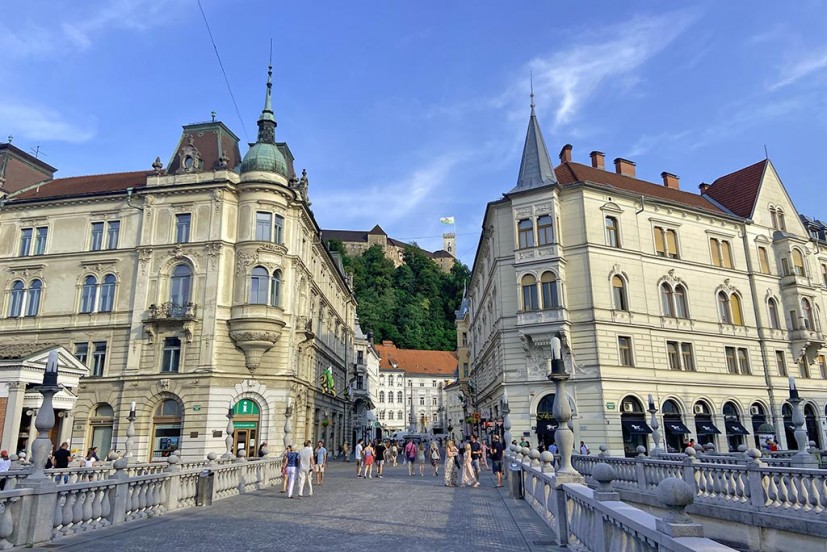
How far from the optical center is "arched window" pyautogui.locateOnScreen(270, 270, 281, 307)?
1267 inches

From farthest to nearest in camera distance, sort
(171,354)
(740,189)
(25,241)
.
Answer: (740,189) → (25,241) → (171,354)

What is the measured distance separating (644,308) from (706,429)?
7.79 meters

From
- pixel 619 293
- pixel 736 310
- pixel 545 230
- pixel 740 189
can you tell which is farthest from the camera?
pixel 740 189

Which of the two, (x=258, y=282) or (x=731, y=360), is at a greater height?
(x=258, y=282)

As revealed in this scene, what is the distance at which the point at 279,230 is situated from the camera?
33.7m

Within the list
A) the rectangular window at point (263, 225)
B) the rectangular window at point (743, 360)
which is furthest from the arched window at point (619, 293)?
the rectangular window at point (263, 225)

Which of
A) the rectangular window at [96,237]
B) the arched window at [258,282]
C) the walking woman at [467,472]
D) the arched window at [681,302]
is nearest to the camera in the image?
the walking woman at [467,472]

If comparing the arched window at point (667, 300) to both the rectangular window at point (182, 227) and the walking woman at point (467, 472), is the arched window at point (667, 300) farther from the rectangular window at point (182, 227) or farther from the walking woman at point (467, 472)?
the rectangular window at point (182, 227)

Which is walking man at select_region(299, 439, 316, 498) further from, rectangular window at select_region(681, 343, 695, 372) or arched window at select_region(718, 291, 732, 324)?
arched window at select_region(718, 291, 732, 324)

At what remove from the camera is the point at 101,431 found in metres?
31.7

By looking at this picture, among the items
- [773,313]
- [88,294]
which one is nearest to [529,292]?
[773,313]

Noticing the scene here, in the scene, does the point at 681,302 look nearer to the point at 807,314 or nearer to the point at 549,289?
the point at 549,289

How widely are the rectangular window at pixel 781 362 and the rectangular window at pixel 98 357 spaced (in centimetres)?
4272

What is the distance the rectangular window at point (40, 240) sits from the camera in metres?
35.2
